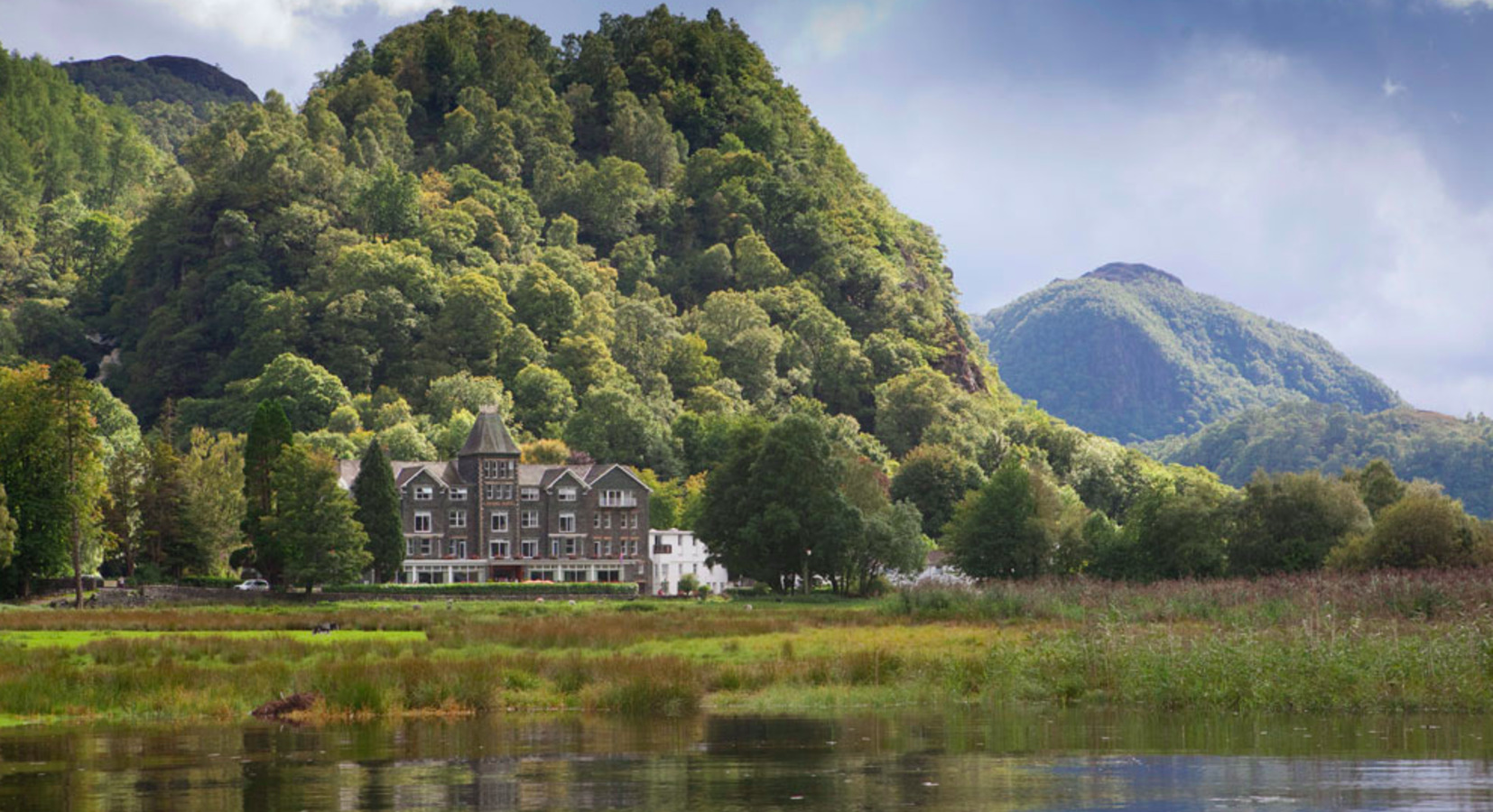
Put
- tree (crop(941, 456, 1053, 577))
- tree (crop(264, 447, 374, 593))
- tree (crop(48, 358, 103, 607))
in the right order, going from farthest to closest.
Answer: tree (crop(941, 456, 1053, 577)) → tree (crop(264, 447, 374, 593)) → tree (crop(48, 358, 103, 607))

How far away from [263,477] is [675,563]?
162ft

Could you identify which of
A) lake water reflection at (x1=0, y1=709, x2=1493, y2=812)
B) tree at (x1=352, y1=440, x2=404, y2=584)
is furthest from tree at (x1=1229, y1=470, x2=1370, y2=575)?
tree at (x1=352, y1=440, x2=404, y2=584)

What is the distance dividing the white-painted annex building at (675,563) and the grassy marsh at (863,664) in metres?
84.9

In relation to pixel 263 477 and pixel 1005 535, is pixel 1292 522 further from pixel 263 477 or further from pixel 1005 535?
pixel 263 477

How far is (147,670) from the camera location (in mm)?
38750

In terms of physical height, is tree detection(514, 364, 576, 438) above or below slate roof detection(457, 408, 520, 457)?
above

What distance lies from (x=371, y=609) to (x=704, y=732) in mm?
51814

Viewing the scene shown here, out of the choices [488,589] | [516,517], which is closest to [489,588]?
[488,589]

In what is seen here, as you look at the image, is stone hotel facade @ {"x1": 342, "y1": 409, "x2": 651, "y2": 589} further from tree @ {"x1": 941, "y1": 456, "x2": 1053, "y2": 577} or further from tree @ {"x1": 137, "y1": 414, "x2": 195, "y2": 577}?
tree @ {"x1": 941, "y1": 456, "x2": 1053, "y2": 577}

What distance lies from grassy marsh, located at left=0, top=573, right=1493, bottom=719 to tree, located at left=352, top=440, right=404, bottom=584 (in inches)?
2088

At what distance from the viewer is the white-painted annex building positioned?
14275 cm

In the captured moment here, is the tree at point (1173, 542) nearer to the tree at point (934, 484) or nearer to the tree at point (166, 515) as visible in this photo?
the tree at point (166, 515)

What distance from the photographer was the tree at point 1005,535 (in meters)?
102

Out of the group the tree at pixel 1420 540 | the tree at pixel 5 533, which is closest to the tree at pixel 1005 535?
the tree at pixel 1420 540
